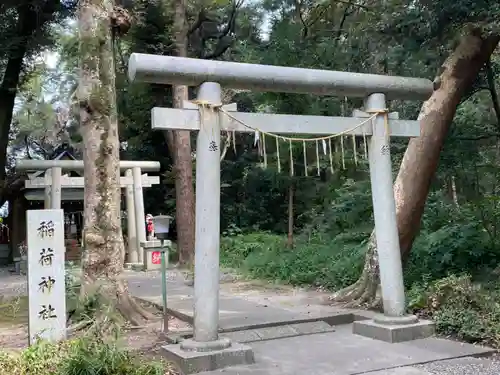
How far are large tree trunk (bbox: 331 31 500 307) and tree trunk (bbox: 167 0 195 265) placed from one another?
8043mm

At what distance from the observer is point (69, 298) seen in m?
8.13

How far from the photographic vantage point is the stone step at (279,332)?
6738mm

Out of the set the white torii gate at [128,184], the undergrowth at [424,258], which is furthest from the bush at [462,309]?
the white torii gate at [128,184]

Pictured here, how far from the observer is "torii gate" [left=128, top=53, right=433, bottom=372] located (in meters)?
5.73

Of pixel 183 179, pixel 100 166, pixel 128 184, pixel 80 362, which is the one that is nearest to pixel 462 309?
pixel 80 362

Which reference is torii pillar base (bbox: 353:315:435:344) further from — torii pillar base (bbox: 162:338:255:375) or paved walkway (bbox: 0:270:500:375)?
torii pillar base (bbox: 162:338:255:375)

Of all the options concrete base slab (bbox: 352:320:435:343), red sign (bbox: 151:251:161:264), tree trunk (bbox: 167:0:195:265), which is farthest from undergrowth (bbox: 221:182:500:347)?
red sign (bbox: 151:251:161:264)

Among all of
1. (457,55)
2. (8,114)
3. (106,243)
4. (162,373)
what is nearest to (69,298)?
(106,243)

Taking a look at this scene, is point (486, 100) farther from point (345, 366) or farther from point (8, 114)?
point (8, 114)

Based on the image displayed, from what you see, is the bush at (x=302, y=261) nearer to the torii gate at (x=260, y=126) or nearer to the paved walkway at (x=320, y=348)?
the paved walkway at (x=320, y=348)

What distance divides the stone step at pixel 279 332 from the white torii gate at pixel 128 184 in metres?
10.2

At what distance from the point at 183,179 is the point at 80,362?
11.9 metres

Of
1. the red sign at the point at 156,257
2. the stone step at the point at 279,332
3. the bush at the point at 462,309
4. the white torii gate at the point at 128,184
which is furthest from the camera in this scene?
the white torii gate at the point at 128,184

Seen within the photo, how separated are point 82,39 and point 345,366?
5808 mm
